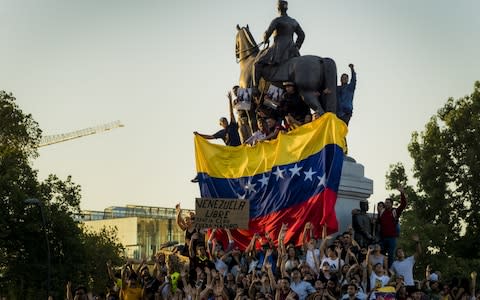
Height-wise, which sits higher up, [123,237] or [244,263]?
[123,237]

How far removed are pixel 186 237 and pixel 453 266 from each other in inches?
846

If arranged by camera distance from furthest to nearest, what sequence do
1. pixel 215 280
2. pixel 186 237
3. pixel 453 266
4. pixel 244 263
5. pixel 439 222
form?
pixel 439 222, pixel 453 266, pixel 186 237, pixel 244 263, pixel 215 280

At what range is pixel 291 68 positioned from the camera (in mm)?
28062

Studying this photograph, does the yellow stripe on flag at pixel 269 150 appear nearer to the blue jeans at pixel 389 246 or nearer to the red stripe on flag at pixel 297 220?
the red stripe on flag at pixel 297 220

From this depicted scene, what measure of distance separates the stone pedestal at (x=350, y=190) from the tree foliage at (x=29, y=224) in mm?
24874

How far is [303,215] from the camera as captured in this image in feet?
84.3

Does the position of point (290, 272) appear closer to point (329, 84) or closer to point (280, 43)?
point (329, 84)

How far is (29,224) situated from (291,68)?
25.7 meters

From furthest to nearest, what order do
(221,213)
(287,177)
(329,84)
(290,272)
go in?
(329,84) < (287,177) < (221,213) < (290,272)

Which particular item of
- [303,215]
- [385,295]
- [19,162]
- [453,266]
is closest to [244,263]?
[303,215]

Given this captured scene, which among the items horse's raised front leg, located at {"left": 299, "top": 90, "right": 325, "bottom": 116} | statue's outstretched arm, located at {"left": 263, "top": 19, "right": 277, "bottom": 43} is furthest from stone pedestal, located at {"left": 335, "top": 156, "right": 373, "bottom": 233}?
statue's outstretched arm, located at {"left": 263, "top": 19, "right": 277, "bottom": 43}

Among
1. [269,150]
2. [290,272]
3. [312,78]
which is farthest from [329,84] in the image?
[290,272]

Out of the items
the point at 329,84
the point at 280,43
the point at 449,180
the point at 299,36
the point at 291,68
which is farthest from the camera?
the point at 449,180

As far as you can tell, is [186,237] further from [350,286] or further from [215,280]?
[350,286]
